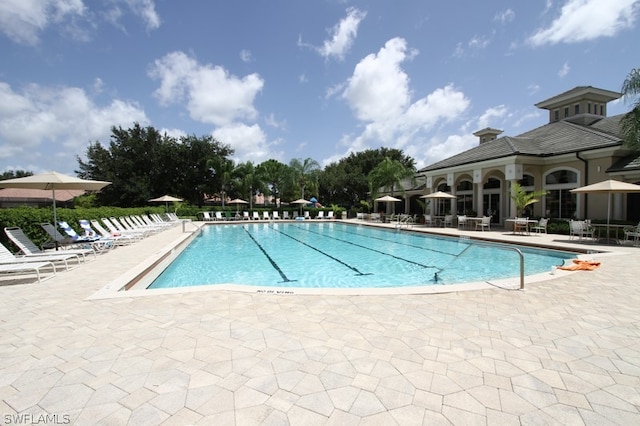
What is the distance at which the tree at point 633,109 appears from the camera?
498 inches

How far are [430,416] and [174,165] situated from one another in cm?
4072

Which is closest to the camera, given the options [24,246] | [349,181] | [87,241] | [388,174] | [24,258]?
[24,258]

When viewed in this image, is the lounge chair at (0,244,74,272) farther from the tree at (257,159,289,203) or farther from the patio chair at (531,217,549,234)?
the tree at (257,159,289,203)

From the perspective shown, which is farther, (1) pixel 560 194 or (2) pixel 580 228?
(1) pixel 560 194

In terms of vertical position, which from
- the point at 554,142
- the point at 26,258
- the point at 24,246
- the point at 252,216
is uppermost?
the point at 554,142

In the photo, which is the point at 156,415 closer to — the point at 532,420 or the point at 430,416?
the point at 430,416

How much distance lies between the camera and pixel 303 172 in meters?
37.1

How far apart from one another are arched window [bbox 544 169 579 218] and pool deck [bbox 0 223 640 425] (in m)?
14.3

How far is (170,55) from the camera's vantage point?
16500 mm

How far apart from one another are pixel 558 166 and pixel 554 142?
6.79 feet

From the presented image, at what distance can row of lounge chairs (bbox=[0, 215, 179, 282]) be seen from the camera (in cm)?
677

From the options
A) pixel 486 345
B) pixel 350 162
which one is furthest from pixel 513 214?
pixel 350 162

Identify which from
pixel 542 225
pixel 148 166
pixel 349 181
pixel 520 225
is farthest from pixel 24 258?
pixel 349 181

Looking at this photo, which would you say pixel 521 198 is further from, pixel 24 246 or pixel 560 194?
pixel 24 246
